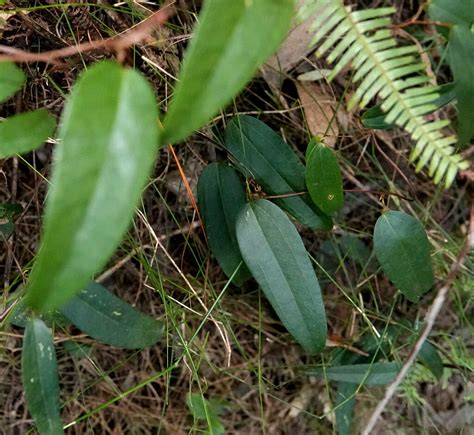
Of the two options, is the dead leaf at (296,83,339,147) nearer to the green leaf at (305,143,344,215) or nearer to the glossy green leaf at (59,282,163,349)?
the green leaf at (305,143,344,215)

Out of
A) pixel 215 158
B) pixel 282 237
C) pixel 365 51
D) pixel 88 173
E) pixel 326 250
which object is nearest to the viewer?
pixel 88 173

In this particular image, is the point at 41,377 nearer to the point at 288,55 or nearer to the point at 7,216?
the point at 7,216

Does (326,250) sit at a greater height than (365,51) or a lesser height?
lesser

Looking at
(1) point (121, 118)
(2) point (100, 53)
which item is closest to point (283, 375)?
(2) point (100, 53)

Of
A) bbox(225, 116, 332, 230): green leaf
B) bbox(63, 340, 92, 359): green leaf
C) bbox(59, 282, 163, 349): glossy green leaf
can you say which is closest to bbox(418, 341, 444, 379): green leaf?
bbox(225, 116, 332, 230): green leaf

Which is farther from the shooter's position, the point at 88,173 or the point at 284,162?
the point at 284,162

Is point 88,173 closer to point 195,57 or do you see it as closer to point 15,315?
point 195,57

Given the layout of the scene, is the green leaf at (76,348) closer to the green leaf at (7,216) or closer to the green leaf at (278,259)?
the green leaf at (7,216)
